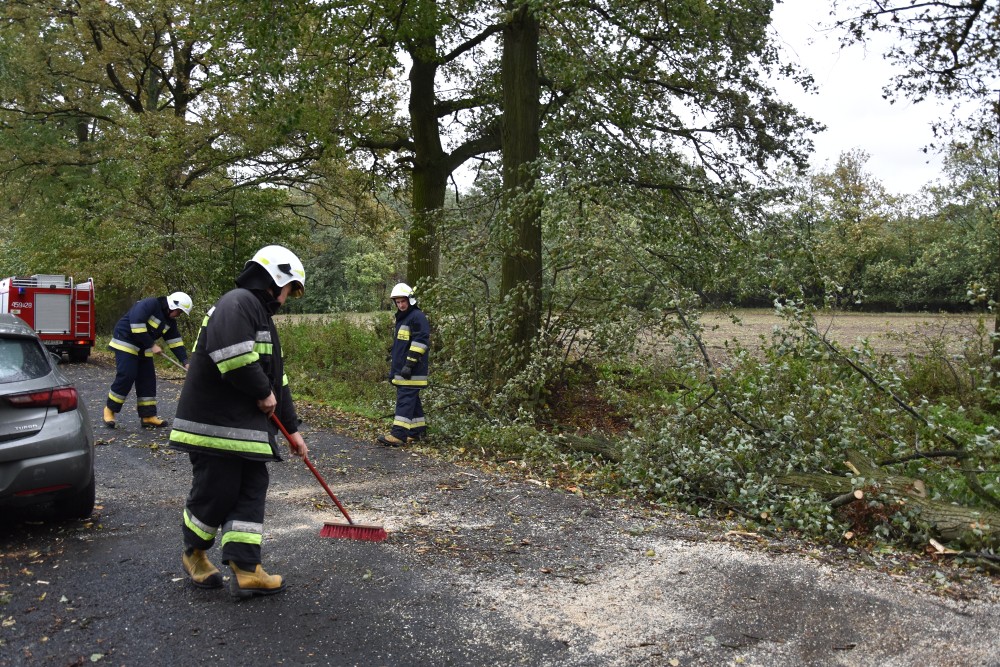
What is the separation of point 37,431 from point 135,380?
4930mm

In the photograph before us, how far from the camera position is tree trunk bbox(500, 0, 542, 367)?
10.2 metres

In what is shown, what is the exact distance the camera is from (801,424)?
258 inches

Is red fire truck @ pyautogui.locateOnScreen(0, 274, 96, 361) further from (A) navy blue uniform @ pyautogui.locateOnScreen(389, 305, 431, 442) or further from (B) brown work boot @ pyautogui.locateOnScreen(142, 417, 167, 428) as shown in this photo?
(A) navy blue uniform @ pyautogui.locateOnScreen(389, 305, 431, 442)

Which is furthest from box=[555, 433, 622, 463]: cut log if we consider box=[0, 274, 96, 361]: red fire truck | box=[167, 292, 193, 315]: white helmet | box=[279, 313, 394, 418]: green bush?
box=[0, 274, 96, 361]: red fire truck

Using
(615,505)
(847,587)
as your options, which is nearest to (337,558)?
(615,505)

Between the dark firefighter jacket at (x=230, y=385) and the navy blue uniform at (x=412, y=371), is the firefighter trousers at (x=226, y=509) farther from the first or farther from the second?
the navy blue uniform at (x=412, y=371)

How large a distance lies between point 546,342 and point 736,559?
5.27 m

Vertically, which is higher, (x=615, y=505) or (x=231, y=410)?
(x=231, y=410)

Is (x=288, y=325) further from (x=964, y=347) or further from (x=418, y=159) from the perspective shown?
(x=964, y=347)

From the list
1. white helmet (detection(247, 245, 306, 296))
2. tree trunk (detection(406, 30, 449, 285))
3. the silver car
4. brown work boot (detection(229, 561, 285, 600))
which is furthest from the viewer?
tree trunk (detection(406, 30, 449, 285))

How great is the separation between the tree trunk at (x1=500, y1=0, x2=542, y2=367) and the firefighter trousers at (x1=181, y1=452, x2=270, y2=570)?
235 inches

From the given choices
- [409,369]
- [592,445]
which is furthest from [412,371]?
[592,445]

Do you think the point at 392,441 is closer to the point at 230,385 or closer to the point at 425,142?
the point at 230,385

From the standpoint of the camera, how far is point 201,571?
4496 millimetres
